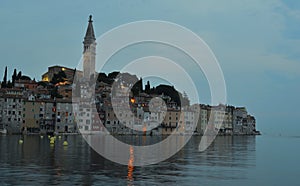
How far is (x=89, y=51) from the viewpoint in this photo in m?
162

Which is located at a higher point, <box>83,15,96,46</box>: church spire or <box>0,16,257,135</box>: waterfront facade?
<box>83,15,96,46</box>: church spire

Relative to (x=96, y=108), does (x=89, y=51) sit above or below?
above

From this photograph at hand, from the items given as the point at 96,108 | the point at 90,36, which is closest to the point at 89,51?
the point at 90,36

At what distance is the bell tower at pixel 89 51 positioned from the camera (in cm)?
16050

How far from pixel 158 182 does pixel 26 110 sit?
86387 millimetres

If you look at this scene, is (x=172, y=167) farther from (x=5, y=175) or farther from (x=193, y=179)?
(x=5, y=175)

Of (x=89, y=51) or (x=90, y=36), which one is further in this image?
(x=89, y=51)

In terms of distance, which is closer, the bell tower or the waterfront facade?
the waterfront facade

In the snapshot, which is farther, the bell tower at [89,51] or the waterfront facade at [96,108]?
the bell tower at [89,51]

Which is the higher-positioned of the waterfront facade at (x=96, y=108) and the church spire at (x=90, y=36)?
the church spire at (x=90, y=36)

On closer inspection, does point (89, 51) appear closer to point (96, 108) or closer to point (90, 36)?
point (90, 36)

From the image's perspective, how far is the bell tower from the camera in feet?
527

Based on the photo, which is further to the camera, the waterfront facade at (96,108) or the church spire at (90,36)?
the church spire at (90,36)

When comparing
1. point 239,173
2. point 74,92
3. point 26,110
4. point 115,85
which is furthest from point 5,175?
point 115,85
